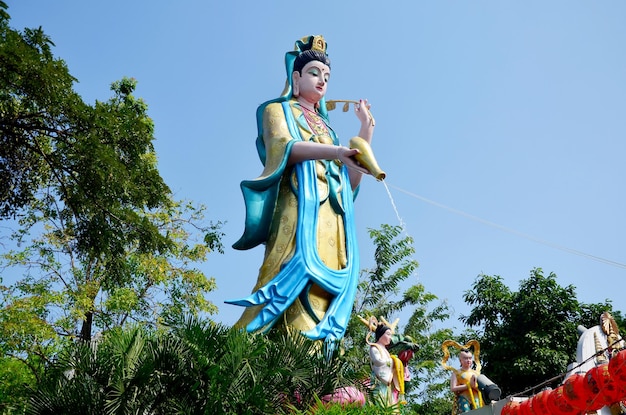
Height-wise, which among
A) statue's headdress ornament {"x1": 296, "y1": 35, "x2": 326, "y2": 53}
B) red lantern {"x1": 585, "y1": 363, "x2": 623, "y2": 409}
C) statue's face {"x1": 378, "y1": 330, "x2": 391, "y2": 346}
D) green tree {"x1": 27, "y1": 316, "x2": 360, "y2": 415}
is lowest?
green tree {"x1": 27, "y1": 316, "x2": 360, "y2": 415}

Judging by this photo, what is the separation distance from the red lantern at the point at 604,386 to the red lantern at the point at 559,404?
8.7 inches

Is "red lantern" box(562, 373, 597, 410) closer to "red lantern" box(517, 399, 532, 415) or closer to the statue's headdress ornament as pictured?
"red lantern" box(517, 399, 532, 415)

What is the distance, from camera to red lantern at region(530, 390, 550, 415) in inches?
239

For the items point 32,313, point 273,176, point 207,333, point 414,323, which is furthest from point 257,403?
point 414,323

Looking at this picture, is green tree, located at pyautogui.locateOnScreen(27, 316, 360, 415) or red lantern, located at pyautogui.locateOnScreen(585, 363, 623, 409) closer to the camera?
green tree, located at pyautogui.locateOnScreen(27, 316, 360, 415)

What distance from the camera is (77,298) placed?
12.4 m

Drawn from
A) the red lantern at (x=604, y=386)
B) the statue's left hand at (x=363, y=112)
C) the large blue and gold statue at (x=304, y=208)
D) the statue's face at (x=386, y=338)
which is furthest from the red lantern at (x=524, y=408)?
the statue's left hand at (x=363, y=112)

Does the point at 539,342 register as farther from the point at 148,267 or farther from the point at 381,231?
the point at 148,267

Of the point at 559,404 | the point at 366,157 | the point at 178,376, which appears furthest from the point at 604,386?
the point at 366,157

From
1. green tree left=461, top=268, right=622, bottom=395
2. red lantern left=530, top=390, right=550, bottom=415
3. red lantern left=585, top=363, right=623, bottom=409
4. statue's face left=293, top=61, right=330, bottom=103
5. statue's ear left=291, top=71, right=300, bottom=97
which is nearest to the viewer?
red lantern left=585, top=363, right=623, bottom=409

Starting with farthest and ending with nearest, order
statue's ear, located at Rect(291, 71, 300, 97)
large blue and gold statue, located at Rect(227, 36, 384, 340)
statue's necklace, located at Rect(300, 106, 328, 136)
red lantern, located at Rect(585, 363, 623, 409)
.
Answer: statue's ear, located at Rect(291, 71, 300, 97)
statue's necklace, located at Rect(300, 106, 328, 136)
large blue and gold statue, located at Rect(227, 36, 384, 340)
red lantern, located at Rect(585, 363, 623, 409)

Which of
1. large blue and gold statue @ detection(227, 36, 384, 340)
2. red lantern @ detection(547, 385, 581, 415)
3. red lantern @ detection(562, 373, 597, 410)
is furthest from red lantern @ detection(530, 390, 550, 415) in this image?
large blue and gold statue @ detection(227, 36, 384, 340)

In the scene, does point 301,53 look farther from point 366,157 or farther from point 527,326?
point 527,326

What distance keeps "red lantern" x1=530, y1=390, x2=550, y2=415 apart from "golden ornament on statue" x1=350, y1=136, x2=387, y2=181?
3.11 m
